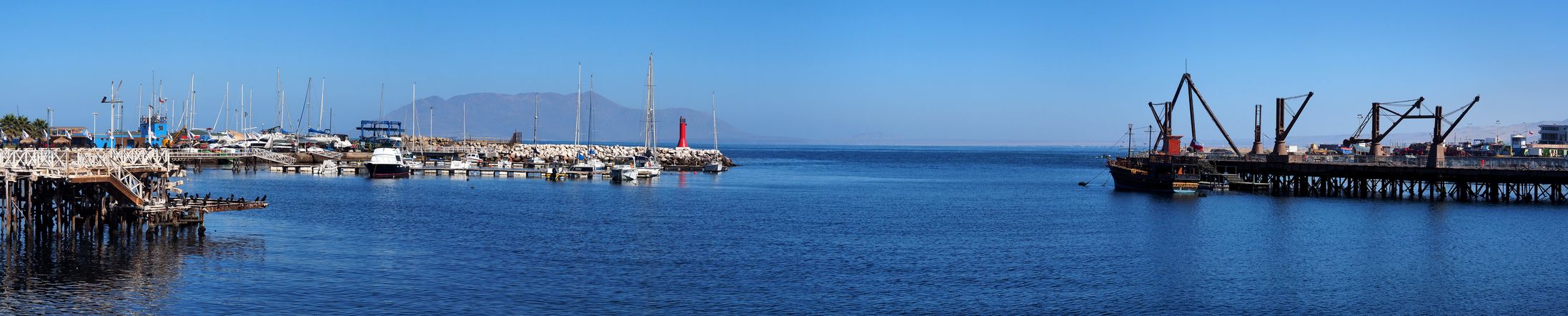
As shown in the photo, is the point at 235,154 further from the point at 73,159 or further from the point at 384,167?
the point at 73,159

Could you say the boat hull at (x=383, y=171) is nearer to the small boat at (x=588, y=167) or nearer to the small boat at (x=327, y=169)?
the small boat at (x=327, y=169)

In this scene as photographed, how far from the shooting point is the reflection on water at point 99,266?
32781mm

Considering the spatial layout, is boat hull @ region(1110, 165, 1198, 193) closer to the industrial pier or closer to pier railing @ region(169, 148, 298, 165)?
the industrial pier

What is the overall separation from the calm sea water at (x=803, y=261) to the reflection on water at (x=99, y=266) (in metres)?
0.14

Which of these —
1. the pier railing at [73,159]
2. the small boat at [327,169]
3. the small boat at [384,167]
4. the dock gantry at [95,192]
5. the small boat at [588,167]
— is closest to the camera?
the pier railing at [73,159]

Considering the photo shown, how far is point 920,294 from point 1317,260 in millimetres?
19624

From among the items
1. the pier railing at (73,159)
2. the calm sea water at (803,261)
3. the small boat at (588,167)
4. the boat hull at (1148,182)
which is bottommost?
the calm sea water at (803,261)

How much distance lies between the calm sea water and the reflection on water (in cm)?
14

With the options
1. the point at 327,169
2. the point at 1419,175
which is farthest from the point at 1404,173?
the point at 327,169

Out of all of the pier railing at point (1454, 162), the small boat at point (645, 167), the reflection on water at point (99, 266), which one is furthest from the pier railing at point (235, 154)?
the pier railing at point (1454, 162)

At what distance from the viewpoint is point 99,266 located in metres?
39.1

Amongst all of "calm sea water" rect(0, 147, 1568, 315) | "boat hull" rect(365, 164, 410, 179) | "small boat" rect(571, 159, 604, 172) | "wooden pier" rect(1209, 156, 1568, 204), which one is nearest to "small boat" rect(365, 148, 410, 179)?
"boat hull" rect(365, 164, 410, 179)

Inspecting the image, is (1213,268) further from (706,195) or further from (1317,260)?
(706,195)

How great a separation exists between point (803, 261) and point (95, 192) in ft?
89.9
